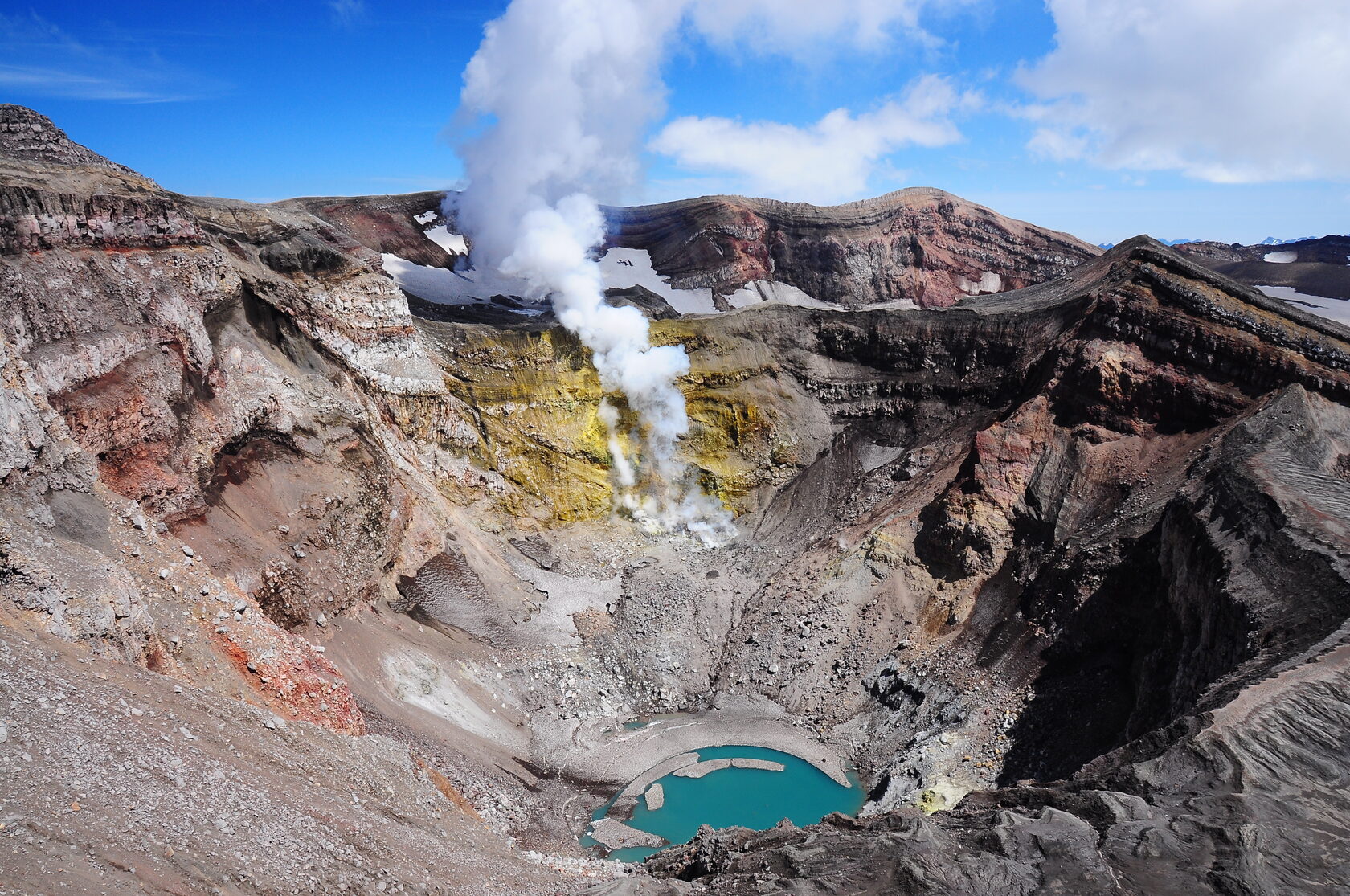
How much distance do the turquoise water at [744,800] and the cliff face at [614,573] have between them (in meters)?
1.32

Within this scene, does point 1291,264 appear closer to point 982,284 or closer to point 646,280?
point 982,284

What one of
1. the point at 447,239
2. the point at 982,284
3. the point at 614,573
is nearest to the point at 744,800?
the point at 614,573

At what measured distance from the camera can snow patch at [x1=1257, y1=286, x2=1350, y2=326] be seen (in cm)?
4319

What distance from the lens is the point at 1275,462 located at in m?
20.0

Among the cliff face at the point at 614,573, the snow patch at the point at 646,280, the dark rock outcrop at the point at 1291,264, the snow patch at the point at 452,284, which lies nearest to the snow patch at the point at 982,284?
the dark rock outcrop at the point at 1291,264

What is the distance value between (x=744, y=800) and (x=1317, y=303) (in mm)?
47400

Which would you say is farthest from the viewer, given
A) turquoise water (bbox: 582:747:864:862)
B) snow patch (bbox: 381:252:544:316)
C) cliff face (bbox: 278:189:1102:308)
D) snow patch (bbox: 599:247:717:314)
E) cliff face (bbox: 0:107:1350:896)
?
cliff face (bbox: 278:189:1102:308)

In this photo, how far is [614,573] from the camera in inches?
1251

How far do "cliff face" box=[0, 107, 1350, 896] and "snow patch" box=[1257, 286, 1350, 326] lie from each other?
16.2 m

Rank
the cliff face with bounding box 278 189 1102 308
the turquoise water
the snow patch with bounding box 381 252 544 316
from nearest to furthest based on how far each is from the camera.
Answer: the turquoise water < the snow patch with bounding box 381 252 544 316 < the cliff face with bounding box 278 189 1102 308

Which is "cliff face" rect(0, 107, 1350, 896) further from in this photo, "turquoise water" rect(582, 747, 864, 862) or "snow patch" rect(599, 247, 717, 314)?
"snow patch" rect(599, 247, 717, 314)

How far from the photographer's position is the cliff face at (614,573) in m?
11.8

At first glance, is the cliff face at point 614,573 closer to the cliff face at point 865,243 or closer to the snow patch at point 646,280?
the snow patch at point 646,280

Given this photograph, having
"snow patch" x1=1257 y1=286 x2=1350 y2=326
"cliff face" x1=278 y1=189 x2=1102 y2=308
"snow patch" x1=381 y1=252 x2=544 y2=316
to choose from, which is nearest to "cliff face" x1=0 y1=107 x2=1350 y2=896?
"snow patch" x1=381 y1=252 x2=544 y2=316
